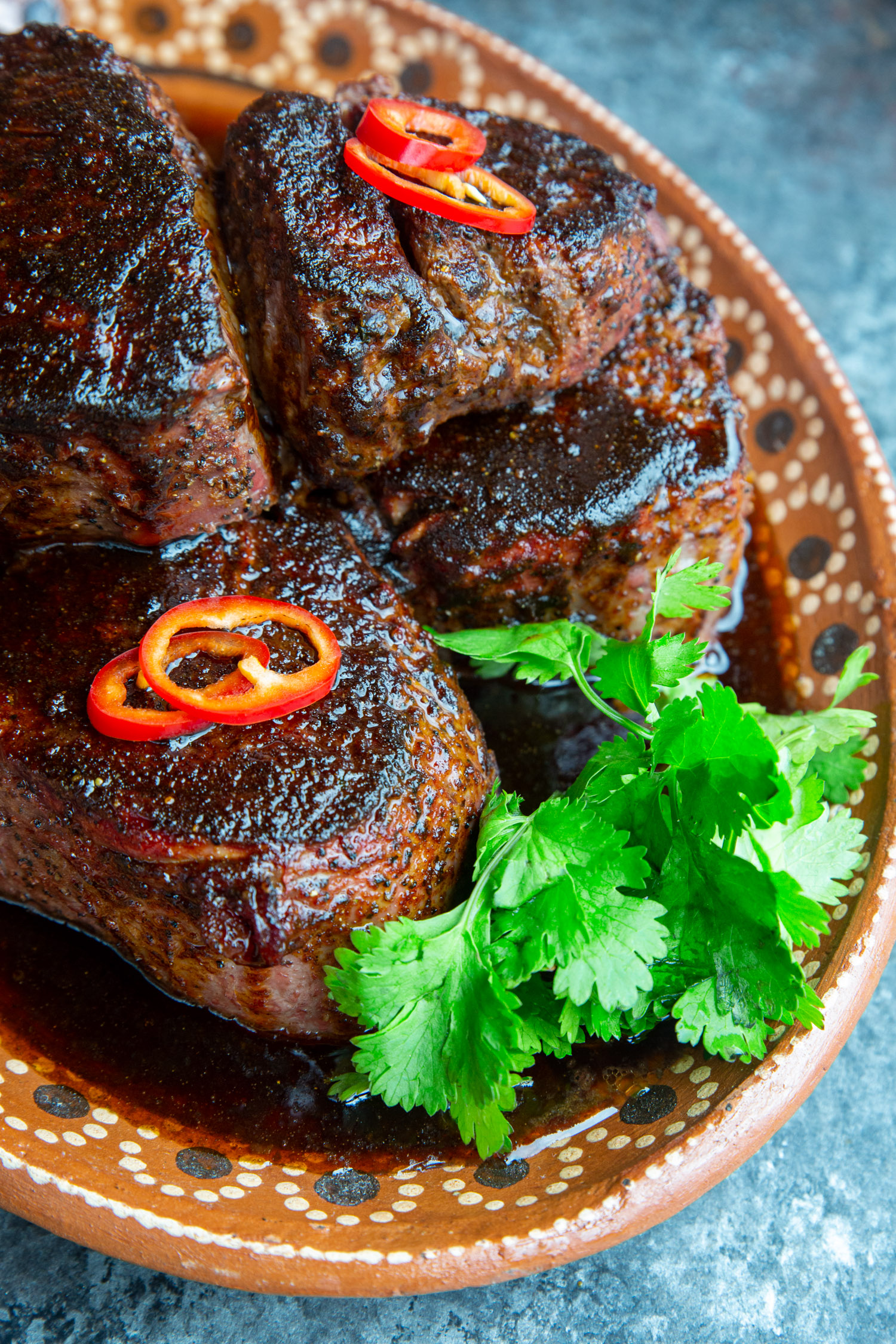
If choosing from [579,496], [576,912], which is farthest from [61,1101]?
[579,496]

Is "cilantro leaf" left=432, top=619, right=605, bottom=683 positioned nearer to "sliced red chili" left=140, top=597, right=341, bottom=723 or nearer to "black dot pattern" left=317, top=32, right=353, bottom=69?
"sliced red chili" left=140, top=597, right=341, bottom=723

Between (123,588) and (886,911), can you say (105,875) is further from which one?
(886,911)

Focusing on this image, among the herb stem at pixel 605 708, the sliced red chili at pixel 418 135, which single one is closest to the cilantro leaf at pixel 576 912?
the herb stem at pixel 605 708

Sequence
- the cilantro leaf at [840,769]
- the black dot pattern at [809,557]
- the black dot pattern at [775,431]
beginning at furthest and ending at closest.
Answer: the black dot pattern at [775,431]
the black dot pattern at [809,557]
the cilantro leaf at [840,769]

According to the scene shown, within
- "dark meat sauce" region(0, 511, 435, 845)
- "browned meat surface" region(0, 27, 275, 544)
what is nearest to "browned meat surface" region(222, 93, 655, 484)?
"browned meat surface" region(0, 27, 275, 544)

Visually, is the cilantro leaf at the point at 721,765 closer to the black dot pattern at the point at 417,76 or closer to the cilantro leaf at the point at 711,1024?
the cilantro leaf at the point at 711,1024

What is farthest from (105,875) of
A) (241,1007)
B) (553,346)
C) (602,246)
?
(602,246)
